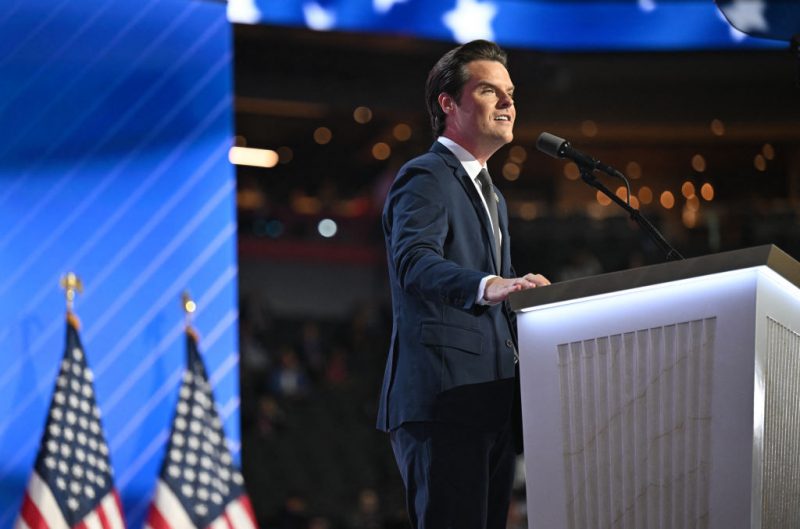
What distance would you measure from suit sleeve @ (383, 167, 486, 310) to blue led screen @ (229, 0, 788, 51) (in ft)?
9.05

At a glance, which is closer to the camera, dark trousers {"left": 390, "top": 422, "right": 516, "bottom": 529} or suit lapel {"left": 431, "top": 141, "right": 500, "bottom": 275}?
dark trousers {"left": 390, "top": 422, "right": 516, "bottom": 529}

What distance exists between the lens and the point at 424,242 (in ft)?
7.05

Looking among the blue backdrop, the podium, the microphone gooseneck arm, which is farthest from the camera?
the blue backdrop

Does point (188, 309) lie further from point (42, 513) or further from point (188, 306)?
point (42, 513)

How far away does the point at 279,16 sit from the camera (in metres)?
4.89

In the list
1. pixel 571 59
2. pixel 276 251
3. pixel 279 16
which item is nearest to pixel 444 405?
pixel 279 16

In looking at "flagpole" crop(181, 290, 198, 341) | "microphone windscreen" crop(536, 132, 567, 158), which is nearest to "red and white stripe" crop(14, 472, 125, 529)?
"flagpole" crop(181, 290, 198, 341)

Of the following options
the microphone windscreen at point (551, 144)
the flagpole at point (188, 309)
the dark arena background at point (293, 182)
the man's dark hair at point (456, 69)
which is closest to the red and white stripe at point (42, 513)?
the dark arena background at point (293, 182)

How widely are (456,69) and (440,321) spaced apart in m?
0.52

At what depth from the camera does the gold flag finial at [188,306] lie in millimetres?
4363

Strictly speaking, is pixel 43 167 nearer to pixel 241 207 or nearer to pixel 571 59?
pixel 571 59

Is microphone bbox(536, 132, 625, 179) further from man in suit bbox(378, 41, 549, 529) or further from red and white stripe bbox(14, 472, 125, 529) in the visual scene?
red and white stripe bbox(14, 472, 125, 529)

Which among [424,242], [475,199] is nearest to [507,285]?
[424,242]

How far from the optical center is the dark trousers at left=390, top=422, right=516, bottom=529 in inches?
84.4
